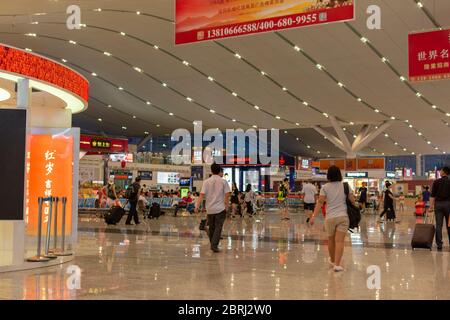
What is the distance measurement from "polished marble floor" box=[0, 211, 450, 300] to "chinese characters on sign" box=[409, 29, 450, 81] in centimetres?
378

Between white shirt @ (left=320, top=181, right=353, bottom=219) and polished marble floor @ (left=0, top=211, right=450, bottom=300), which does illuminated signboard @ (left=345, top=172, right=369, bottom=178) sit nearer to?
polished marble floor @ (left=0, top=211, right=450, bottom=300)

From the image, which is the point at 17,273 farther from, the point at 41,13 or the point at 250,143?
the point at 250,143

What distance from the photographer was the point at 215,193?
9938mm

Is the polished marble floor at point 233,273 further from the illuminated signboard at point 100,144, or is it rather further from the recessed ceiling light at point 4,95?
the illuminated signboard at point 100,144

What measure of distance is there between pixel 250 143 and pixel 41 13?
100 feet

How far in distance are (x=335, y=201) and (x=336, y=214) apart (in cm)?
18

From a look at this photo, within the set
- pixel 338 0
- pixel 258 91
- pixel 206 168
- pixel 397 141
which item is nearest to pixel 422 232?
pixel 338 0

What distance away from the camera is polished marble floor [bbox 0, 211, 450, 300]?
→ 5.91 metres

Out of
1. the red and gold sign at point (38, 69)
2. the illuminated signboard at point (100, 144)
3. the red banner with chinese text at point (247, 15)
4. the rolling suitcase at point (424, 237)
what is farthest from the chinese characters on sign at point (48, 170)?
the illuminated signboard at point (100, 144)

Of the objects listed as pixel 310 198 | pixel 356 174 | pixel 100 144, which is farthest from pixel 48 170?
pixel 356 174

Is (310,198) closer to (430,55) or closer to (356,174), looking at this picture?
(430,55)

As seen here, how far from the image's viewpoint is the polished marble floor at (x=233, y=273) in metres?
5.91

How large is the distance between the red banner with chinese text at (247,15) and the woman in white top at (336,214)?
279 centimetres

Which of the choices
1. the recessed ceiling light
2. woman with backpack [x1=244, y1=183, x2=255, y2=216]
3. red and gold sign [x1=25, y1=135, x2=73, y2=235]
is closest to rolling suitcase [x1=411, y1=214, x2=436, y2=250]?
red and gold sign [x1=25, y1=135, x2=73, y2=235]
